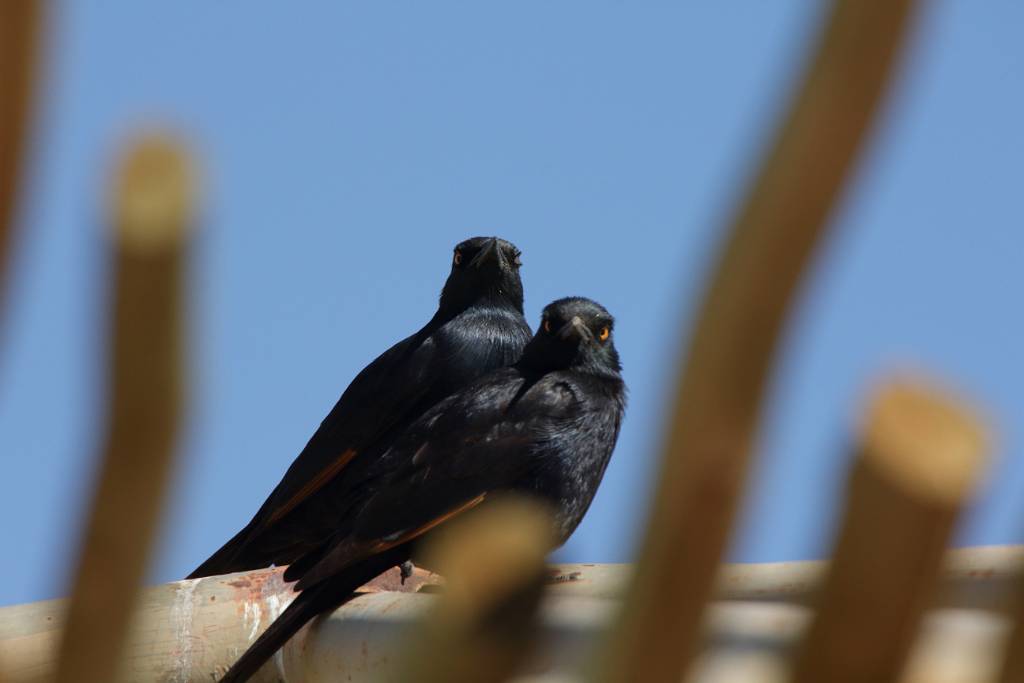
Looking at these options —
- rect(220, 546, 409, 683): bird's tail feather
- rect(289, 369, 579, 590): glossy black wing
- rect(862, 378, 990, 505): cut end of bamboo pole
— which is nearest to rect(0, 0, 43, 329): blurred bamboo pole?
rect(862, 378, 990, 505): cut end of bamboo pole

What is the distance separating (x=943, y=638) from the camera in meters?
0.87

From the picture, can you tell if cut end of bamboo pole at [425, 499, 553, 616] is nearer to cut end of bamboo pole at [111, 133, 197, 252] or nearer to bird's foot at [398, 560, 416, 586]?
cut end of bamboo pole at [111, 133, 197, 252]

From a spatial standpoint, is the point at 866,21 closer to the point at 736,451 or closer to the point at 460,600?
the point at 736,451

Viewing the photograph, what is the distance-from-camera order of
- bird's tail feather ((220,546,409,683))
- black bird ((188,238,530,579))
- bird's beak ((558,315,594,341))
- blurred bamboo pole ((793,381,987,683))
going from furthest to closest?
→ black bird ((188,238,530,579))
bird's beak ((558,315,594,341))
bird's tail feather ((220,546,409,683))
blurred bamboo pole ((793,381,987,683))

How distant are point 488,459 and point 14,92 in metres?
5.07

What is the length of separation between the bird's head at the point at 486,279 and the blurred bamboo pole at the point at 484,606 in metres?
6.53

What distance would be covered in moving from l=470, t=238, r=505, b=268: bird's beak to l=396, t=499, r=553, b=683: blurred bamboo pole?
21.5ft

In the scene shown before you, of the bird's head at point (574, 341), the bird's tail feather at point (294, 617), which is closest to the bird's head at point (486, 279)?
the bird's head at point (574, 341)

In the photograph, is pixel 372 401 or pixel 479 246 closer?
pixel 372 401

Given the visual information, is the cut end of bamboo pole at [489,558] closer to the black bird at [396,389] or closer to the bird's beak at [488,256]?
the black bird at [396,389]

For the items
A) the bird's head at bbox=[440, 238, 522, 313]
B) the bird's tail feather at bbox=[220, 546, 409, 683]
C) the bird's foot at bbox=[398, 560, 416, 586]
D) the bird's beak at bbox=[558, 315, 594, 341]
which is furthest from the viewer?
the bird's head at bbox=[440, 238, 522, 313]

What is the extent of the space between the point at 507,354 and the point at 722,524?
635cm

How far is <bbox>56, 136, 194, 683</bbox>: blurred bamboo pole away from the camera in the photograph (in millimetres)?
535

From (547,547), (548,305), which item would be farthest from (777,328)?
(548,305)
